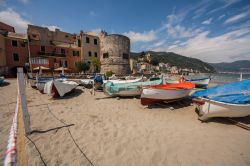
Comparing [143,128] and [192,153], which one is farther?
[143,128]

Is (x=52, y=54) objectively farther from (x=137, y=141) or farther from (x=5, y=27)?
(x=137, y=141)

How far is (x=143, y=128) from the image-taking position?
14.7 ft

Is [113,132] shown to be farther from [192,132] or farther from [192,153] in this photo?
[192,132]

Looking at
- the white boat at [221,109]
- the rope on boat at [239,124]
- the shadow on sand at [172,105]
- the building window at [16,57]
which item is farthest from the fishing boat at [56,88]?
the building window at [16,57]

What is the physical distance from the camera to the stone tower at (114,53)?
91.6ft

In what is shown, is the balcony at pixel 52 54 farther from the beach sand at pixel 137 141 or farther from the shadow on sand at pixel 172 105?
the shadow on sand at pixel 172 105

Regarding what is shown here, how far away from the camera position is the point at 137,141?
144 inches

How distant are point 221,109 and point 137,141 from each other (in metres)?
3.29

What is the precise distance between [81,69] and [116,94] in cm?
1912

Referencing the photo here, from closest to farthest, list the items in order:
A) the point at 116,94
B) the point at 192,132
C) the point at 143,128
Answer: the point at 192,132 < the point at 143,128 < the point at 116,94

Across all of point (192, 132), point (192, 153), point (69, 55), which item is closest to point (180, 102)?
point (192, 132)

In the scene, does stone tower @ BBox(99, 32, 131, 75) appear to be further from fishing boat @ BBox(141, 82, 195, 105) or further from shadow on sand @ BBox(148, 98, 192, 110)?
fishing boat @ BBox(141, 82, 195, 105)

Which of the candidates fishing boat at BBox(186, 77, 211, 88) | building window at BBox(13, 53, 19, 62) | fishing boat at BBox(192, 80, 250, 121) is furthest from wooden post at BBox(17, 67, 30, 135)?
building window at BBox(13, 53, 19, 62)

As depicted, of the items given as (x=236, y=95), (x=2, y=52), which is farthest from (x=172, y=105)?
(x=2, y=52)
